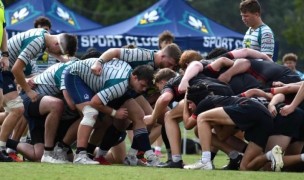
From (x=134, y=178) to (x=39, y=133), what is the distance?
10.3ft

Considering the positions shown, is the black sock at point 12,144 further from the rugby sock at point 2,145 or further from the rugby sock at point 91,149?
the rugby sock at point 91,149

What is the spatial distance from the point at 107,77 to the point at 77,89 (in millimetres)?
410

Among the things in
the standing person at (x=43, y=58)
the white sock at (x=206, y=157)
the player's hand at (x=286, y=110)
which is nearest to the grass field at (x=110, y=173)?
the white sock at (x=206, y=157)

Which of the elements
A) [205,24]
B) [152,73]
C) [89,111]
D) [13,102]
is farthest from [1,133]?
[205,24]

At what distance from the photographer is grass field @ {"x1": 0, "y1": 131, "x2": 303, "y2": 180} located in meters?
9.17

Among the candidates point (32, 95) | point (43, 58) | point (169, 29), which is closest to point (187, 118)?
point (32, 95)

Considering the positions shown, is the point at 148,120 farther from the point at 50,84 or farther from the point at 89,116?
the point at 50,84

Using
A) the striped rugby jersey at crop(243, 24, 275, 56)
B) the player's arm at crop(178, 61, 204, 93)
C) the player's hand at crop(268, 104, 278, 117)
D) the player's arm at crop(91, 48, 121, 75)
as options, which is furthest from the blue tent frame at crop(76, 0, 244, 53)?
the player's hand at crop(268, 104, 278, 117)

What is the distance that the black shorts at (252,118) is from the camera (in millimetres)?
10422

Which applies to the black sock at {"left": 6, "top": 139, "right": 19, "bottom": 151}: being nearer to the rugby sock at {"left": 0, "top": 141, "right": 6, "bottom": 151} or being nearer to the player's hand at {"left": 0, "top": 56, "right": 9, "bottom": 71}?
the rugby sock at {"left": 0, "top": 141, "right": 6, "bottom": 151}

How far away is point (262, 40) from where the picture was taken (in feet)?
40.6

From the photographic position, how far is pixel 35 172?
955cm

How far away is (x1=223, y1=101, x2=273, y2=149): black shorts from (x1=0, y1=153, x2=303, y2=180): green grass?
0.56 m

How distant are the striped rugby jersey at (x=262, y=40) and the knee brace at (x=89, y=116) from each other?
242 cm
